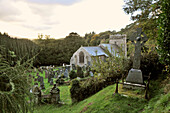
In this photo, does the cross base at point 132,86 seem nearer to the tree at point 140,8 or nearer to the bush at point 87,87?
the bush at point 87,87

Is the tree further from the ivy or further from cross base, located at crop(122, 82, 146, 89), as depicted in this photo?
cross base, located at crop(122, 82, 146, 89)

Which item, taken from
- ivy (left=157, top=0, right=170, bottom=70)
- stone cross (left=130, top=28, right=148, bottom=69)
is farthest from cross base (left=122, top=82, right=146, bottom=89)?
ivy (left=157, top=0, right=170, bottom=70)

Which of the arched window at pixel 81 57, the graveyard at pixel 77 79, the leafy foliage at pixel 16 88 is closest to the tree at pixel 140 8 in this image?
the graveyard at pixel 77 79

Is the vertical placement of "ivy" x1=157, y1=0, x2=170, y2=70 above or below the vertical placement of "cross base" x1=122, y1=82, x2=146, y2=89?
above

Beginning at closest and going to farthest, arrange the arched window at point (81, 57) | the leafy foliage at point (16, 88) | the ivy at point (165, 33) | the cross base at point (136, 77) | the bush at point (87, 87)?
the leafy foliage at point (16, 88)
the ivy at point (165, 33)
the cross base at point (136, 77)
the bush at point (87, 87)
the arched window at point (81, 57)

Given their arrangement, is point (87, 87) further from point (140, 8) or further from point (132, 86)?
point (140, 8)

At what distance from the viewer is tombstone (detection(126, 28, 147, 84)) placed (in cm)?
547

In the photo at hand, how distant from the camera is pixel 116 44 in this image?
3406cm

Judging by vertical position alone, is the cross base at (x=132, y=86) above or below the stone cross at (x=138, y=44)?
below

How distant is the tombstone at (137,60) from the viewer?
5466mm

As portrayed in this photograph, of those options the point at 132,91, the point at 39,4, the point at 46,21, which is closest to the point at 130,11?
the point at 132,91

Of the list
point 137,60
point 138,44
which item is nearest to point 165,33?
point 138,44

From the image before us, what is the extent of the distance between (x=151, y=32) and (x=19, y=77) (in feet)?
25.7

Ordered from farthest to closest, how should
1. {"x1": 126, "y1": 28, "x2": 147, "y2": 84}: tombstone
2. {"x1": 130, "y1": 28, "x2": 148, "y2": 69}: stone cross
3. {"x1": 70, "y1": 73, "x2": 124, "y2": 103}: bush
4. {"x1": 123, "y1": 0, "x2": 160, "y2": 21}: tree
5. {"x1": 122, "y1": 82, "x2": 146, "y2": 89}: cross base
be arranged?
{"x1": 123, "y1": 0, "x2": 160, "y2": 21}: tree → {"x1": 70, "y1": 73, "x2": 124, "y2": 103}: bush → {"x1": 130, "y1": 28, "x2": 148, "y2": 69}: stone cross → {"x1": 126, "y1": 28, "x2": 147, "y2": 84}: tombstone → {"x1": 122, "y1": 82, "x2": 146, "y2": 89}: cross base
